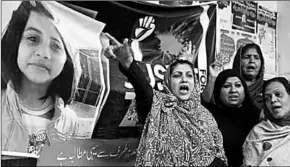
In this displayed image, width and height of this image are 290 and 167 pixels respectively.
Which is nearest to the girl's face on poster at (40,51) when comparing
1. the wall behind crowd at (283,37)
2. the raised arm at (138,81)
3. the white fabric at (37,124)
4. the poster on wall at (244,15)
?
the white fabric at (37,124)

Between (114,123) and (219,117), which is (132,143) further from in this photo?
(219,117)

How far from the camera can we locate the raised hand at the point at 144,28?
1.72 metres

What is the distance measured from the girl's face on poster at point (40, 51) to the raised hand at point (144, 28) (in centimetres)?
37

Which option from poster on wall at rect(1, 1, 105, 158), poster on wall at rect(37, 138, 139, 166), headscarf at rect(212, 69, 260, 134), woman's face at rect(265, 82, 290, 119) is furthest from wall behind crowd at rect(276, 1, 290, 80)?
poster on wall at rect(1, 1, 105, 158)

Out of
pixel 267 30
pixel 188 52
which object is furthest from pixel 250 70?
pixel 267 30

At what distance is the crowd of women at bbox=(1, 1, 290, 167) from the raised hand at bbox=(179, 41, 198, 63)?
1.36 feet

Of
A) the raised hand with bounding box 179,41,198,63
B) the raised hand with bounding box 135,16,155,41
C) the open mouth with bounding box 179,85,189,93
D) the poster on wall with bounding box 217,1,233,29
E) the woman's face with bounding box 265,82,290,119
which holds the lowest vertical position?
the woman's face with bounding box 265,82,290,119

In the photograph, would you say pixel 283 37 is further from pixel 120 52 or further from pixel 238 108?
pixel 120 52

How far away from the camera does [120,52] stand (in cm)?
149

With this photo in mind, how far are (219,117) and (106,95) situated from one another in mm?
485

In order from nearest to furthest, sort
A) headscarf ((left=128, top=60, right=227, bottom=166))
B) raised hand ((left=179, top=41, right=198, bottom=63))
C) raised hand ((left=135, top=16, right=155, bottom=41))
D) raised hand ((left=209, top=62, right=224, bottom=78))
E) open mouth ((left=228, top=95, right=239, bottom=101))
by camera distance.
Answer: headscarf ((left=128, top=60, right=227, bottom=166)), open mouth ((left=228, top=95, right=239, bottom=101)), raised hand ((left=135, top=16, right=155, bottom=41)), raised hand ((left=179, top=41, right=198, bottom=63)), raised hand ((left=209, top=62, right=224, bottom=78))

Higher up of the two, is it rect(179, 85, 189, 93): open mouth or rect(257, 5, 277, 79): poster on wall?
rect(257, 5, 277, 79): poster on wall

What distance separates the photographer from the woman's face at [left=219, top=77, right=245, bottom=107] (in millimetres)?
1604

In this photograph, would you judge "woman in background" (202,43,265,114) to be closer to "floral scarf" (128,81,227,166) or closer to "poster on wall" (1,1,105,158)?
"floral scarf" (128,81,227,166)
